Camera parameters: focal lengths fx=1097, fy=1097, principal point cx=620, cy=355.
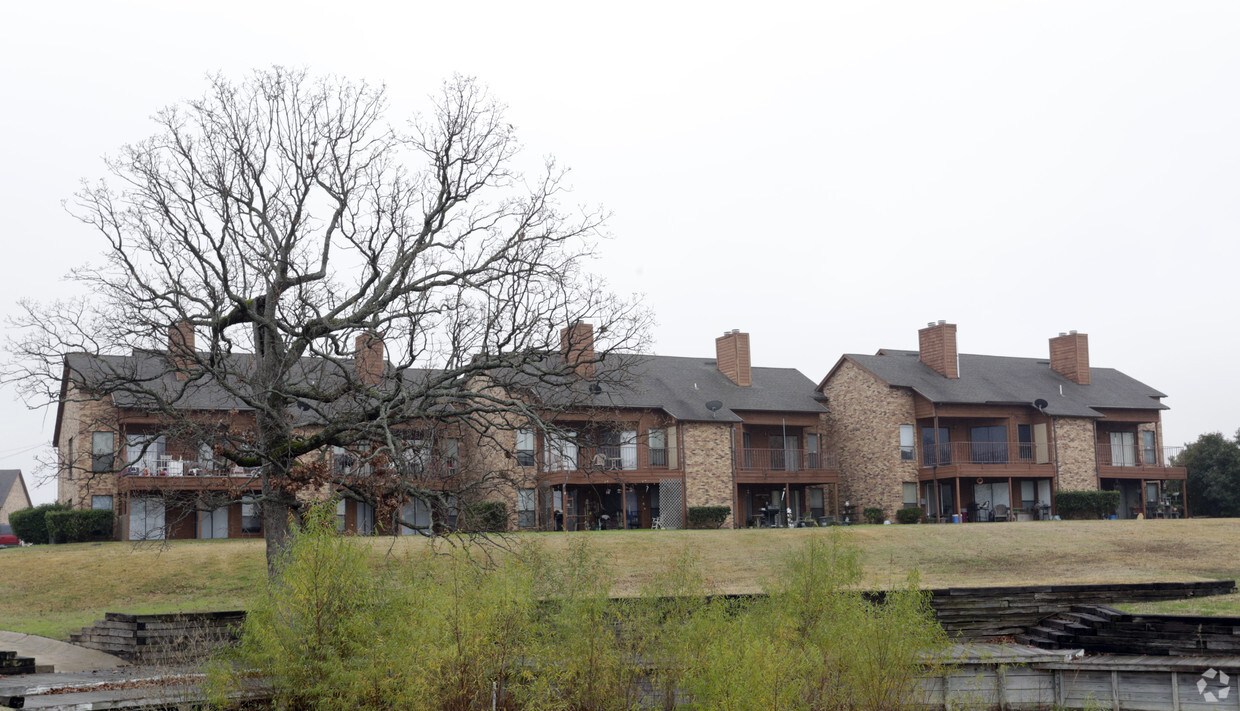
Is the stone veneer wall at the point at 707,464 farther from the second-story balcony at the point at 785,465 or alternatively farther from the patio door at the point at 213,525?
the patio door at the point at 213,525

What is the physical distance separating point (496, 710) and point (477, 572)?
6.58 feet

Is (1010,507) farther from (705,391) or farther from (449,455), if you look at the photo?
(449,455)

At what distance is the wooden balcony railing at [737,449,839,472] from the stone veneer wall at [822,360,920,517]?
0.89 m

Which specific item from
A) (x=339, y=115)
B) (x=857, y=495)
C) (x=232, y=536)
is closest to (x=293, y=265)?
(x=339, y=115)

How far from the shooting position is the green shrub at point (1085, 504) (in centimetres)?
4288

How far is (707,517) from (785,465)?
528 cm

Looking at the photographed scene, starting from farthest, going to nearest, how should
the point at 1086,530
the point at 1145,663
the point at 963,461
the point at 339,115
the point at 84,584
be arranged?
the point at 963,461 < the point at 1086,530 < the point at 84,584 < the point at 339,115 < the point at 1145,663

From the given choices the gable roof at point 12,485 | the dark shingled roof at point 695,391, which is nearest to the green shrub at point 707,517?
the dark shingled roof at point 695,391

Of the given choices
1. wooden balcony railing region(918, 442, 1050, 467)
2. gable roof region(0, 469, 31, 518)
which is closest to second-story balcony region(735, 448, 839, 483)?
wooden balcony railing region(918, 442, 1050, 467)

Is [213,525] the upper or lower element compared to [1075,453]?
lower

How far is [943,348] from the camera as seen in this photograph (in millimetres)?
46969

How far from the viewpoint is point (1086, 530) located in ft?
115

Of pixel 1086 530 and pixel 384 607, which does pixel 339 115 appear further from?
pixel 1086 530

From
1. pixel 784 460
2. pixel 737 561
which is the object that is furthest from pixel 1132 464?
pixel 737 561
